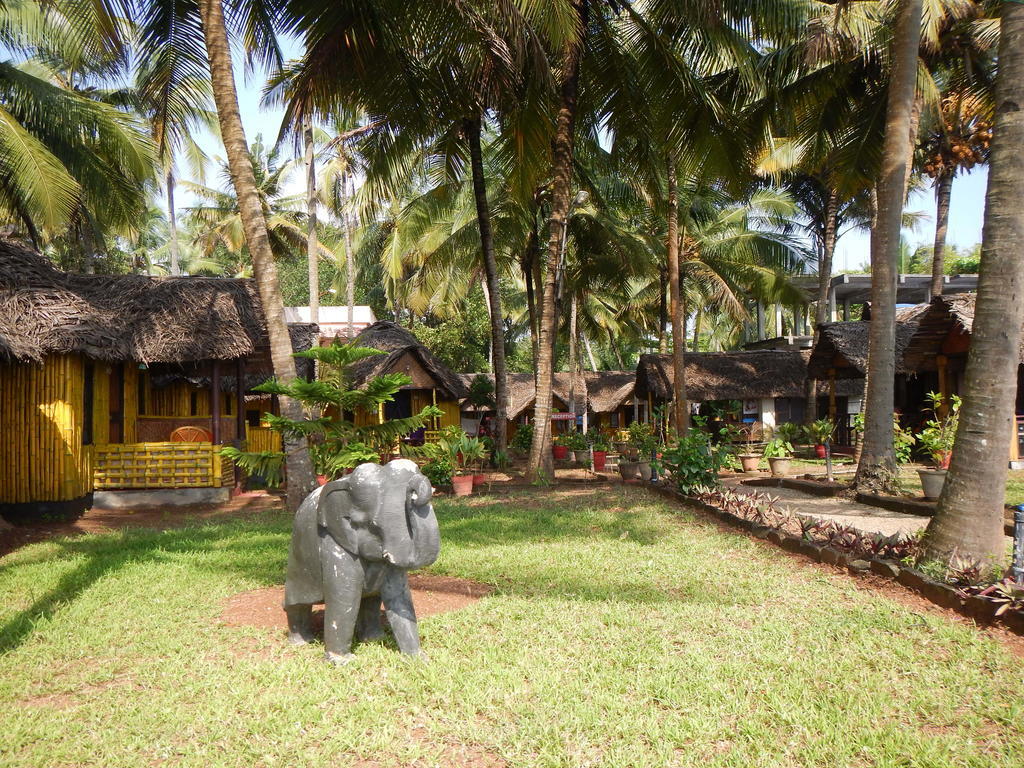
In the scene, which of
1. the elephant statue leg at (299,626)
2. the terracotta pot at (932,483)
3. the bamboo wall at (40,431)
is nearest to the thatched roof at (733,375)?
the terracotta pot at (932,483)

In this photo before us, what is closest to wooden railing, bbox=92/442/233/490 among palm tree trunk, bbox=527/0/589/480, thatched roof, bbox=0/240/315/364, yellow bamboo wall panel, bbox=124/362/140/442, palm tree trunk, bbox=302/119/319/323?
yellow bamboo wall panel, bbox=124/362/140/442

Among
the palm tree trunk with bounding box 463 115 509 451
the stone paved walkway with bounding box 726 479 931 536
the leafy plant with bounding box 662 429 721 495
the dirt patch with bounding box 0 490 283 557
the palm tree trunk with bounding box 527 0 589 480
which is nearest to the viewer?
the stone paved walkway with bounding box 726 479 931 536

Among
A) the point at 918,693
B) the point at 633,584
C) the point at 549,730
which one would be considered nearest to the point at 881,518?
the point at 633,584

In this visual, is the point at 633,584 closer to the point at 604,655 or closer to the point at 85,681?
the point at 604,655

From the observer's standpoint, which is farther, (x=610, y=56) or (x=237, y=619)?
(x=610, y=56)

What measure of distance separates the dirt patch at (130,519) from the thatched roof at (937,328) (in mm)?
13662

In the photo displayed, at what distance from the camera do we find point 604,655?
4.04 metres

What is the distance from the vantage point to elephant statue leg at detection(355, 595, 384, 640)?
4367 mm

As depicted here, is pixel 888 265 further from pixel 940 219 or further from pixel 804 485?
pixel 940 219

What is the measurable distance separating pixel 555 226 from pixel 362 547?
28.1ft

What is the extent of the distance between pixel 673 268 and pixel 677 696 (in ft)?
42.2

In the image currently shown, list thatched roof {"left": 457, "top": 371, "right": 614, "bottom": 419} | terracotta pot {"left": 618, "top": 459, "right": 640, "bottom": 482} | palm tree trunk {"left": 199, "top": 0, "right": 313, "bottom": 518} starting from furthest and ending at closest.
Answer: thatched roof {"left": 457, "top": 371, "right": 614, "bottom": 419} < terracotta pot {"left": 618, "top": 459, "right": 640, "bottom": 482} < palm tree trunk {"left": 199, "top": 0, "right": 313, "bottom": 518}

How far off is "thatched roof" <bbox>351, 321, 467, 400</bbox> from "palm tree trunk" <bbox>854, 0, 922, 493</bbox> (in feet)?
34.9

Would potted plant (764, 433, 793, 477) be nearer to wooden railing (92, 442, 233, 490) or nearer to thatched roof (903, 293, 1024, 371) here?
thatched roof (903, 293, 1024, 371)
